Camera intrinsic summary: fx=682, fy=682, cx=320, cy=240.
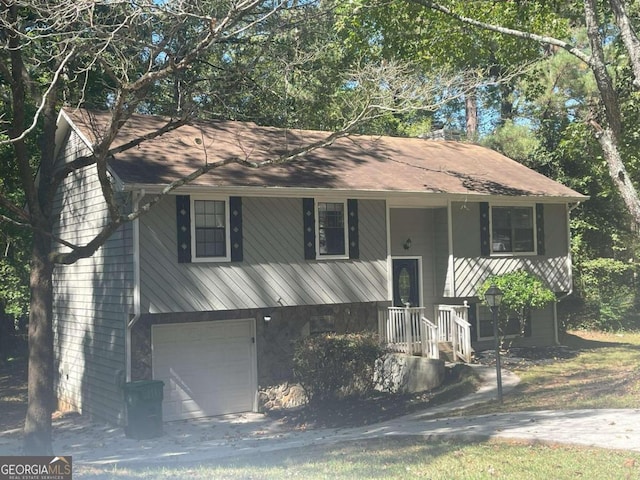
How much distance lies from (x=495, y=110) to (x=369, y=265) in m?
20.9

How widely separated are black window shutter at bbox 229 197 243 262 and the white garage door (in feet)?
5.49

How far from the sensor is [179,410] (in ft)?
47.5

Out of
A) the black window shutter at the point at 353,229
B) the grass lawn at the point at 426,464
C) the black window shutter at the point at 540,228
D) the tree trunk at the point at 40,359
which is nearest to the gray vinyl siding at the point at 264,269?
the black window shutter at the point at 353,229

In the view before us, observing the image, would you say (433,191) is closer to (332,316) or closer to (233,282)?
(332,316)

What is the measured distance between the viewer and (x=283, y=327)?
1584cm

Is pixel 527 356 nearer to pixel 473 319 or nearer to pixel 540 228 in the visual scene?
pixel 473 319

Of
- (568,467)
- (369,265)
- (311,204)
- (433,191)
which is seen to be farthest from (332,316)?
(568,467)

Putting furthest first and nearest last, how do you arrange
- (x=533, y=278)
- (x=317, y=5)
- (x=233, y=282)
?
(x=533, y=278) < (x=233, y=282) < (x=317, y=5)

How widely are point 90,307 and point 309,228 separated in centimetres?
528

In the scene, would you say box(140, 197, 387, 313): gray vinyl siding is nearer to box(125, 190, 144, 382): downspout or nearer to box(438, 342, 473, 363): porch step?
box(125, 190, 144, 382): downspout

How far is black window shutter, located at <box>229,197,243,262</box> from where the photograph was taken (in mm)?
14516

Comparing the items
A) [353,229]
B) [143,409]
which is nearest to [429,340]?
[353,229]

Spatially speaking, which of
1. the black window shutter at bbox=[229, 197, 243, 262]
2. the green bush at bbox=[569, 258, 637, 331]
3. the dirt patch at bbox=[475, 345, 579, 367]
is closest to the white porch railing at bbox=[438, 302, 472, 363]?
the dirt patch at bbox=[475, 345, 579, 367]

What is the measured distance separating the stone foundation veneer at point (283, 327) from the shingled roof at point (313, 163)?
9.64 feet
